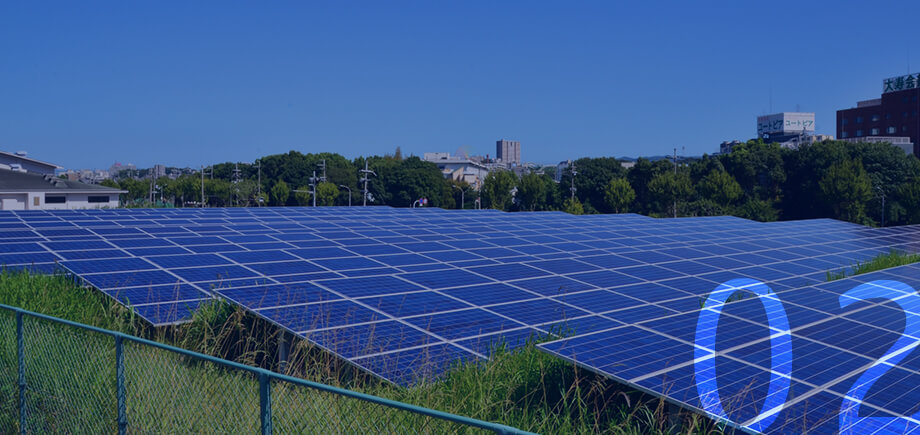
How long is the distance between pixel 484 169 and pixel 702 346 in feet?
590

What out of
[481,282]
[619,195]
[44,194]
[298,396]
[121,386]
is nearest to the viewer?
[298,396]

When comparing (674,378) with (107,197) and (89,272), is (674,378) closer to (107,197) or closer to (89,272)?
(89,272)

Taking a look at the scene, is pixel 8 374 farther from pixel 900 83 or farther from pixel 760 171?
pixel 900 83

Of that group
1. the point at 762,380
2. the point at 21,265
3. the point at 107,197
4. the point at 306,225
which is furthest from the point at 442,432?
the point at 107,197

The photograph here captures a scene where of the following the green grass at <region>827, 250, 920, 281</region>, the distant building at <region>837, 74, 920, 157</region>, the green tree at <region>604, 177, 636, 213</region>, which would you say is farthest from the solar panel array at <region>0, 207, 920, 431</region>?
the distant building at <region>837, 74, 920, 157</region>

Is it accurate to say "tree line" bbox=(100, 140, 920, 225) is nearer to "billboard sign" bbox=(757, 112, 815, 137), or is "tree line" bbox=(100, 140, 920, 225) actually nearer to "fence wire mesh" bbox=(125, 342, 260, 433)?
"fence wire mesh" bbox=(125, 342, 260, 433)

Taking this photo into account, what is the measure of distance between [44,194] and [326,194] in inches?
2135

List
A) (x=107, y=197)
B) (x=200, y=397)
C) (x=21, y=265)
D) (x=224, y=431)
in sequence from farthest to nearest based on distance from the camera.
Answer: (x=107, y=197) < (x=21, y=265) < (x=200, y=397) < (x=224, y=431)

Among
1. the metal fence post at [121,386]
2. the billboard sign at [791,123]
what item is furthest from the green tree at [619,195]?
the billboard sign at [791,123]

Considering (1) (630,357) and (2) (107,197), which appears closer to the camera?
(1) (630,357)

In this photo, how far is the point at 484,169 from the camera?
186125 millimetres

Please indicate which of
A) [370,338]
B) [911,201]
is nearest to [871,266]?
[370,338]

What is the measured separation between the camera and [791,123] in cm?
16038

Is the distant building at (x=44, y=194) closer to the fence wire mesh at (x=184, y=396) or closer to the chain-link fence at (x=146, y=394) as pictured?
the chain-link fence at (x=146, y=394)
